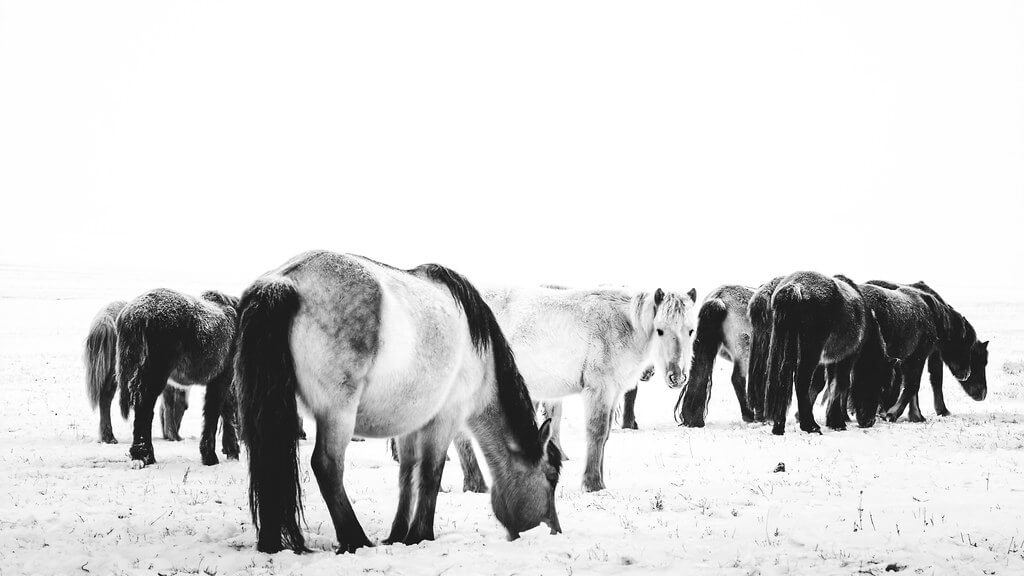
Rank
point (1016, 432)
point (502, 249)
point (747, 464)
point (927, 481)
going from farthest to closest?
point (502, 249), point (1016, 432), point (747, 464), point (927, 481)

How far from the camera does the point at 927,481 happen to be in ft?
25.0

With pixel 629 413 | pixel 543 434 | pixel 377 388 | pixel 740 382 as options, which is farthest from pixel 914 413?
pixel 377 388

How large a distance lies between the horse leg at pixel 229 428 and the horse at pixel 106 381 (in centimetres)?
216

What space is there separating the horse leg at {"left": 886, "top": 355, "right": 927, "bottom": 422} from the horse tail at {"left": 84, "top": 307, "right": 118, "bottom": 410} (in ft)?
43.9

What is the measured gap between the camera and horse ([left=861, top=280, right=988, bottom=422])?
539 inches

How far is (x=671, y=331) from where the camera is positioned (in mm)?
8609

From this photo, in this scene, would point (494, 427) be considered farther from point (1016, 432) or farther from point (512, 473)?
point (1016, 432)

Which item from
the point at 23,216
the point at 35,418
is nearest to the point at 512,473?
the point at 35,418

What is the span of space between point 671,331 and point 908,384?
7681mm

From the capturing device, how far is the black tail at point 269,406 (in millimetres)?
4766

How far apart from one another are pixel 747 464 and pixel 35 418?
11.8 metres

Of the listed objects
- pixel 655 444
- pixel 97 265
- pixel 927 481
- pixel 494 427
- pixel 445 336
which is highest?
pixel 445 336

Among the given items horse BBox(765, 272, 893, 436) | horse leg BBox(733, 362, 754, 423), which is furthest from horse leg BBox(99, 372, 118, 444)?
horse leg BBox(733, 362, 754, 423)

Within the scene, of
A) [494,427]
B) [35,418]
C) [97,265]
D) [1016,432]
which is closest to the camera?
[494,427]
